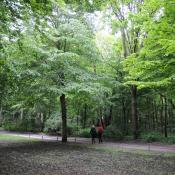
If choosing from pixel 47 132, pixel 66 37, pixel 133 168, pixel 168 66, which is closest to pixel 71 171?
pixel 133 168

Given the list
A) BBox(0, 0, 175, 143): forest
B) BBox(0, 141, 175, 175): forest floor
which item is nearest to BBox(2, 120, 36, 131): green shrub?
BBox(0, 0, 175, 143): forest

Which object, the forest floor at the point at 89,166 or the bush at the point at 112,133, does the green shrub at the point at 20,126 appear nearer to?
the bush at the point at 112,133

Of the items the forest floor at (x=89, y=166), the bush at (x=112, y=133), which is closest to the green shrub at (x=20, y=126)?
the bush at (x=112, y=133)

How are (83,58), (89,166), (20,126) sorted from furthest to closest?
(20,126) < (83,58) < (89,166)

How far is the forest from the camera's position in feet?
34.3

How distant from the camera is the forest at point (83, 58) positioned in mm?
10453

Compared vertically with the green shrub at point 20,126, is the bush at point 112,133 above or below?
below

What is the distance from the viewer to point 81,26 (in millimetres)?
23031

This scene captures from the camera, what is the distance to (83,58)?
2420 cm

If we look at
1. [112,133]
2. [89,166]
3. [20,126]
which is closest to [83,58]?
[112,133]

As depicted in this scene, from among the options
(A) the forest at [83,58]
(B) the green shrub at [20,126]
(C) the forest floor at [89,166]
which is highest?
(A) the forest at [83,58]

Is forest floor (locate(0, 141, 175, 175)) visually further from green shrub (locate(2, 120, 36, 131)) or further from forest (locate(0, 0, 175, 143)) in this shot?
green shrub (locate(2, 120, 36, 131))

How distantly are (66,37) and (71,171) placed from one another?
13.3 meters

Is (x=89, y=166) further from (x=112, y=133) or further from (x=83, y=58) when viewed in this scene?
(x=112, y=133)
